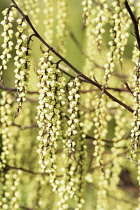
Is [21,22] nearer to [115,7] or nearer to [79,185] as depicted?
[115,7]

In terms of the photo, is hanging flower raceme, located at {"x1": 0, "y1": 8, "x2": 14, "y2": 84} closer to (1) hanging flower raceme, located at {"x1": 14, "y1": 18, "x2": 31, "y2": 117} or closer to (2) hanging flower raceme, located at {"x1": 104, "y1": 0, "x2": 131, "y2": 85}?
(1) hanging flower raceme, located at {"x1": 14, "y1": 18, "x2": 31, "y2": 117}

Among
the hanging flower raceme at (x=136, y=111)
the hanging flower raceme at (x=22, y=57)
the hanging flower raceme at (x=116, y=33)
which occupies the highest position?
the hanging flower raceme at (x=116, y=33)

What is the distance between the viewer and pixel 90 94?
1.95m

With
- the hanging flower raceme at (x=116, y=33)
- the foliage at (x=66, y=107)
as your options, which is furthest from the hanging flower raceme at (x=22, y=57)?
the hanging flower raceme at (x=116, y=33)

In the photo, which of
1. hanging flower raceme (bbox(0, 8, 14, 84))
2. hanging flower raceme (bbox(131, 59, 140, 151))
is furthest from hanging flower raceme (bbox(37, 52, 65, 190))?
hanging flower raceme (bbox(131, 59, 140, 151))

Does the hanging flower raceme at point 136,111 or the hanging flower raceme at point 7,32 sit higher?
the hanging flower raceme at point 7,32

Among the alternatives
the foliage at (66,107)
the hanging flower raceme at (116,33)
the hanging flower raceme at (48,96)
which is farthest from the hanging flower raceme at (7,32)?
the hanging flower raceme at (116,33)

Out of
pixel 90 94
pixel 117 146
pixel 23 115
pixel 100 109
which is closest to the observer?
pixel 100 109

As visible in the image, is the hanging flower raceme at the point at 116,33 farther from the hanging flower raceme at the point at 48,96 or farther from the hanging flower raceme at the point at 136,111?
the hanging flower raceme at the point at 48,96

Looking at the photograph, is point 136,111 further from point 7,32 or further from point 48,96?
point 7,32

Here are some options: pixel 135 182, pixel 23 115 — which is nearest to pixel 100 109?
pixel 23 115

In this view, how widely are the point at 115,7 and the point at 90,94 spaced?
791mm

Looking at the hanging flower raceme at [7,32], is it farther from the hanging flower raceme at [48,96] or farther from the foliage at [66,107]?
the hanging flower raceme at [48,96]

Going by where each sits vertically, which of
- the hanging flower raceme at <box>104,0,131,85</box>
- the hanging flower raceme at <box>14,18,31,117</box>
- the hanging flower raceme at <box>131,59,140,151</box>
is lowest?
the hanging flower raceme at <box>131,59,140,151</box>
